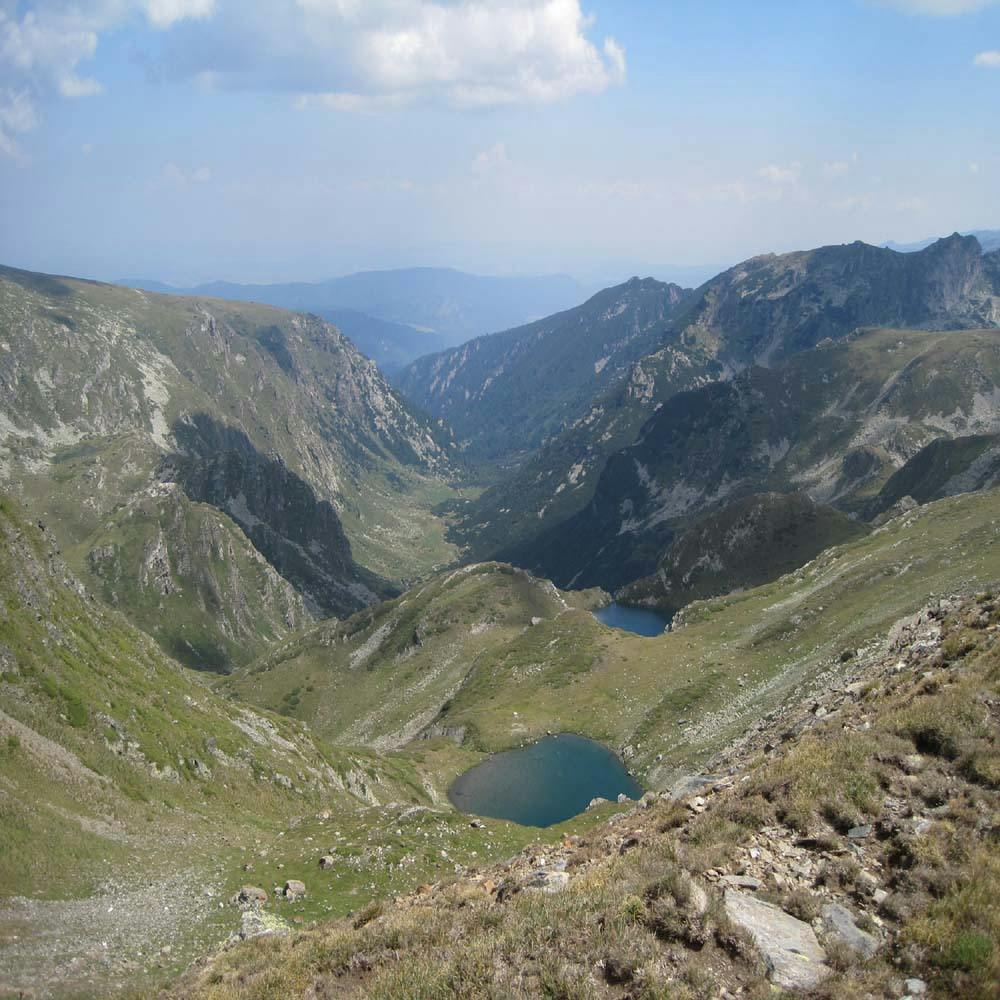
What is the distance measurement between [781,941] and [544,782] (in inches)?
2895

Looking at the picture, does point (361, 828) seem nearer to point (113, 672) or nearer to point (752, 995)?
point (113, 672)

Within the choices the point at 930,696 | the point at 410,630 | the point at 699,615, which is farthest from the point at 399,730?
the point at 930,696

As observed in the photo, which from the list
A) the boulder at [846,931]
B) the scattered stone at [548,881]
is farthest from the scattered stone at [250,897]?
the boulder at [846,931]

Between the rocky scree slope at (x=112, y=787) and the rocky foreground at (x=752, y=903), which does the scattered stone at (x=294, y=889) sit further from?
the rocky foreground at (x=752, y=903)

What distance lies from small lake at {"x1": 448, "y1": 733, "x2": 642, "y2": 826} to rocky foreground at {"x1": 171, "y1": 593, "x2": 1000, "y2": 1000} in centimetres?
5782

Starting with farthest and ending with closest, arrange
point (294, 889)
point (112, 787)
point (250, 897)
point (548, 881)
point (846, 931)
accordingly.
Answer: point (112, 787), point (294, 889), point (250, 897), point (548, 881), point (846, 931)

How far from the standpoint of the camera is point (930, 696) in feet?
78.8

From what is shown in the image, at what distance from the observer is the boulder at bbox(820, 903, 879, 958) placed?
14742 millimetres

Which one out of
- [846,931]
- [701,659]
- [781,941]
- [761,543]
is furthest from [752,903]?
[761,543]

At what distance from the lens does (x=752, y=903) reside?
16.3 metres

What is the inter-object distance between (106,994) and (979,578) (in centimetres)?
8739

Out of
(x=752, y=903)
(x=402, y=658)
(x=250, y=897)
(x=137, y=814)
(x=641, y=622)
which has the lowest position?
(x=641, y=622)

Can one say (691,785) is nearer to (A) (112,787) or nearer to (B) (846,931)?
(B) (846,931)

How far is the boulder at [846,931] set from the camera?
14.7 metres
